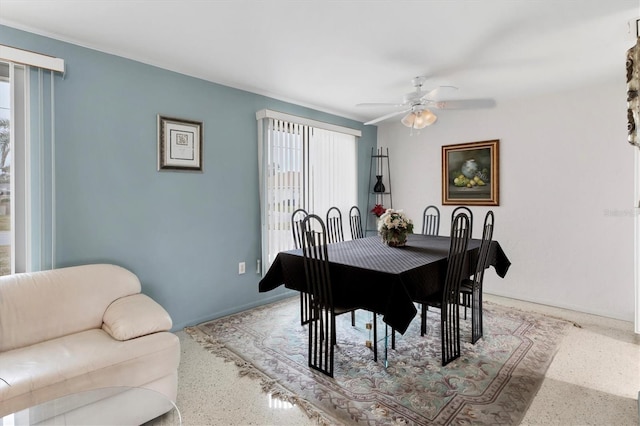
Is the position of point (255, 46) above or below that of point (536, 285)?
above

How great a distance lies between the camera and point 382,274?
2000 millimetres

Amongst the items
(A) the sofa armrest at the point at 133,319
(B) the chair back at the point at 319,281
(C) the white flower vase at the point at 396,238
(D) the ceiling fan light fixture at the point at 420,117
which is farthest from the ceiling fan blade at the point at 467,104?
(A) the sofa armrest at the point at 133,319

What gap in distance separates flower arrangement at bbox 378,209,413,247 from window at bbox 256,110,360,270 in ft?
4.29

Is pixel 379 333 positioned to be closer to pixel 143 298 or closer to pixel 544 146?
pixel 143 298

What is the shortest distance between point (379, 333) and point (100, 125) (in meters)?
2.82

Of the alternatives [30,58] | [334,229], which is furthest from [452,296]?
[30,58]

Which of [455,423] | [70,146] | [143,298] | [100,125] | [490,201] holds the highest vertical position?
[100,125]

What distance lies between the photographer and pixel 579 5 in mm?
1986

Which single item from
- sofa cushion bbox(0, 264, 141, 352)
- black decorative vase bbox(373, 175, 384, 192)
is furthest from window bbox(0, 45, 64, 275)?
black decorative vase bbox(373, 175, 384, 192)

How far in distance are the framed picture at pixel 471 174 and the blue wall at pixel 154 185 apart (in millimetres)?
2316

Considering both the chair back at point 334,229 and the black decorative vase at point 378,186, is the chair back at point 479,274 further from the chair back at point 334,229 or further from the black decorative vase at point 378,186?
the black decorative vase at point 378,186

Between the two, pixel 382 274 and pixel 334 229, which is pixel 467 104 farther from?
pixel 382 274

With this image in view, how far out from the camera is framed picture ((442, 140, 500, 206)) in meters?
4.09

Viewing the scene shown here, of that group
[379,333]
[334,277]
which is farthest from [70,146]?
[379,333]
